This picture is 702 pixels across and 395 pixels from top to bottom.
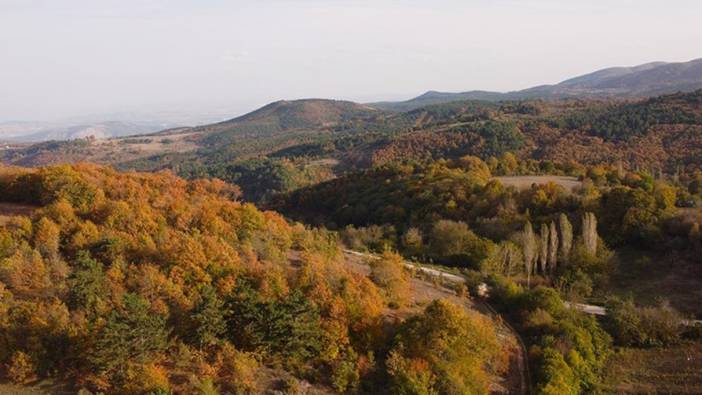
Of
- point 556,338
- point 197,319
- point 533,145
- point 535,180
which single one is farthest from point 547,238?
point 533,145

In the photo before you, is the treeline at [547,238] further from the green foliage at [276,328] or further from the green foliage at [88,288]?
the green foliage at [88,288]

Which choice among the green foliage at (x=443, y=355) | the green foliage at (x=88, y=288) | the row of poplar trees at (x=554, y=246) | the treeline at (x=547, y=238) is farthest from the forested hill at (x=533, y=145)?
the green foliage at (x=88, y=288)

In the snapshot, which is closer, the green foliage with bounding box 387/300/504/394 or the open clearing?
the green foliage with bounding box 387/300/504/394

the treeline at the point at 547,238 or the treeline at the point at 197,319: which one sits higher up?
the treeline at the point at 197,319

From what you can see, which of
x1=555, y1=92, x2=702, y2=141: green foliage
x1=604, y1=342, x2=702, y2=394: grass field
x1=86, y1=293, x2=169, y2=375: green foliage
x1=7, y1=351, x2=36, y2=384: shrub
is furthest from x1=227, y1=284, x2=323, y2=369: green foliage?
x1=555, y1=92, x2=702, y2=141: green foliage

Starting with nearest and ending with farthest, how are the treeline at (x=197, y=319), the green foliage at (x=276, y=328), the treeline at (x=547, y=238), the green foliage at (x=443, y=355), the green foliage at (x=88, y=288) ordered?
the treeline at (x=197, y=319), the green foliage at (x=443, y=355), the green foliage at (x=276, y=328), the green foliage at (x=88, y=288), the treeline at (x=547, y=238)

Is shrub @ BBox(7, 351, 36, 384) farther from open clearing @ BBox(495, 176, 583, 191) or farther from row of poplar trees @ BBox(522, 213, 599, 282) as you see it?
open clearing @ BBox(495, 176, 583, 191)

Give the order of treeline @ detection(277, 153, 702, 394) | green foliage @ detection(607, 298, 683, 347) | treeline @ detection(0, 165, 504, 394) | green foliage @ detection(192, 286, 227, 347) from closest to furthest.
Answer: treeline @ detection(0, 165, 504, 394) → green foliage @ detection(192, 286, 227, 347) → treeline @ detection(277, 153, 702, 394) → green foliage @ detection(607, 298, 683, 347)
